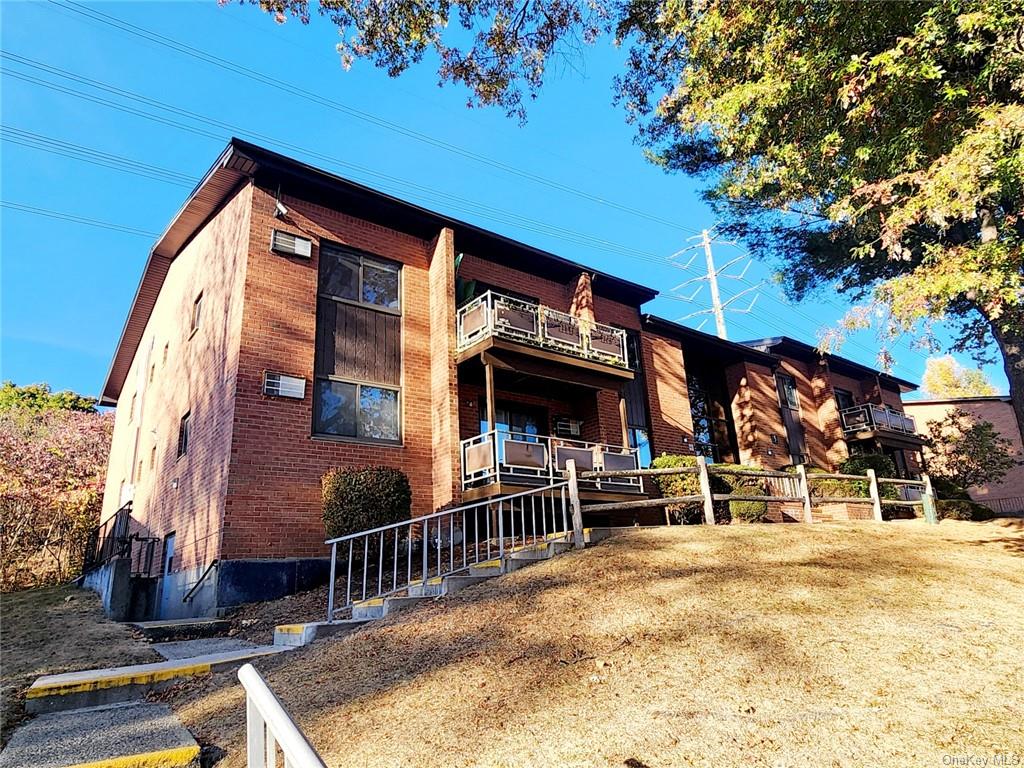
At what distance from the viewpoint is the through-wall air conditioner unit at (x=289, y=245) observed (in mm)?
12466

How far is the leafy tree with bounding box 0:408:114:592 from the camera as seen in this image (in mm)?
19375

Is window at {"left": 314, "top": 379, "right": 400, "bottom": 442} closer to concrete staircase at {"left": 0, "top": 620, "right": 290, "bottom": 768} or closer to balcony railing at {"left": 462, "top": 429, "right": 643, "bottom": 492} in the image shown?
balcony railing at {"left": 462, "top": 429, "right": 643, "bottom": 492}

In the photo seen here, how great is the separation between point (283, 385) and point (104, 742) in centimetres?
823

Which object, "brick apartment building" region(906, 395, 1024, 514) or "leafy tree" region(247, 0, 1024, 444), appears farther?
"brick apartment building" region(906, 395, 1024, 514)

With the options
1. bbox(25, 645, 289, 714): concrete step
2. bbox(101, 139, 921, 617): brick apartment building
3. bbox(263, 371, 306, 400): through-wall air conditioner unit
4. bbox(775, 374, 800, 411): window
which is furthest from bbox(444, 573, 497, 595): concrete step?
bbox(775, 374, 800, 411): window

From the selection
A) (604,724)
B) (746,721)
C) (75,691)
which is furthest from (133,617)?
→ (746,721)

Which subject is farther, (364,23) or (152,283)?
(152,283)

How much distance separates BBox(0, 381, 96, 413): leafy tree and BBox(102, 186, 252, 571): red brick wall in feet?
61.9

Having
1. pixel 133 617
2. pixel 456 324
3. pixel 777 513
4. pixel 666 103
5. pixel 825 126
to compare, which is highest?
pixel 666 103

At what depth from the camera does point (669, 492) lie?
14039mm

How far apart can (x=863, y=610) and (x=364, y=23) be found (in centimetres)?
968

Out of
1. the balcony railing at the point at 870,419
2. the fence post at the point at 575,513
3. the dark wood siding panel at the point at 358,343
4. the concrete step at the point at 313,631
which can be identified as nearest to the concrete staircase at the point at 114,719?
the concrete step at the point at 313,631

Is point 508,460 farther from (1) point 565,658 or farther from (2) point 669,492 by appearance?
(1) point 565,658

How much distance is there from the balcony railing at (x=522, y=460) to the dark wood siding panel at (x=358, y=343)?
2.43 meters
